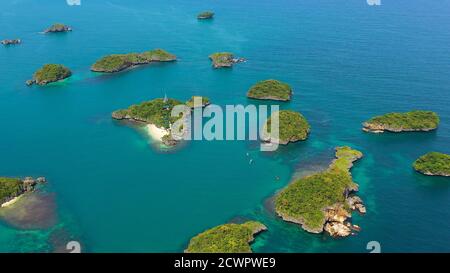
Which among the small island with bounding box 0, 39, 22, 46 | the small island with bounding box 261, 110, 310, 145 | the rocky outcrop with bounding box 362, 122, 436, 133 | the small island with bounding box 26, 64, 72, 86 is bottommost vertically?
the rocky outcrop with bounding box 362, 122, 436, 133

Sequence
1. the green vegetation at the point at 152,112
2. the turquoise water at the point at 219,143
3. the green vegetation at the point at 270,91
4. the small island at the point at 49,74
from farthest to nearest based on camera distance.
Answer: the small island at the point at 49,74 < the green vegetation at the point at 270,91 < the green vegetation at the point at 152,112 < the turquoise water at the point at 219,143

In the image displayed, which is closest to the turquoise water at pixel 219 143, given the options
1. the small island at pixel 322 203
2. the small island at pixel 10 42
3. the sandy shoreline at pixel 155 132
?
the small island at pixel 322 203

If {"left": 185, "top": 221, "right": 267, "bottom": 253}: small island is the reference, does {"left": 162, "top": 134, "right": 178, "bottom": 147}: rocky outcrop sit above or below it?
above

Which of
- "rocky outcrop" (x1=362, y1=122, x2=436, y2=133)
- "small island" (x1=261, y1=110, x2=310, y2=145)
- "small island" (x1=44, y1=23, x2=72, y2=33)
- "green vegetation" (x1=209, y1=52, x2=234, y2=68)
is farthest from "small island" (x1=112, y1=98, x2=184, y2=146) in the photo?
"small island" (x1=44, y1=23, x2=72, y2=33)

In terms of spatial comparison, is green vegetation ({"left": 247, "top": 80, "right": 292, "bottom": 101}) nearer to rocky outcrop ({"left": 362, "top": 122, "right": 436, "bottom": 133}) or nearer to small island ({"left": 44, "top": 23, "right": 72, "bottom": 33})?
rocky outcrop ({"left": 362, "top": 122, "right": 436, "bottom": 133})

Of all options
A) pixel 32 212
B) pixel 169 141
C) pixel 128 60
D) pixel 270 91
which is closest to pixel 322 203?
pixel 169 141

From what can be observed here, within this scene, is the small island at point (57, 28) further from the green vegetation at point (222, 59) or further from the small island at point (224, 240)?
the small island at point (224, 240)
